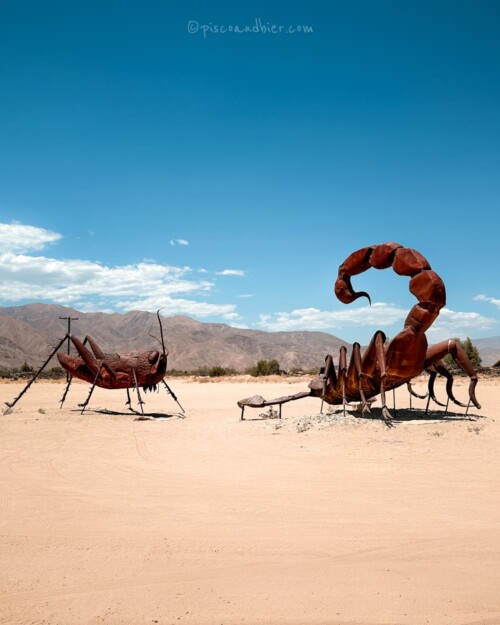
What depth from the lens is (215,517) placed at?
5422mm

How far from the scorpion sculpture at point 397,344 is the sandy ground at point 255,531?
1.68 metres

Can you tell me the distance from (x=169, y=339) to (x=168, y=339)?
522 mm

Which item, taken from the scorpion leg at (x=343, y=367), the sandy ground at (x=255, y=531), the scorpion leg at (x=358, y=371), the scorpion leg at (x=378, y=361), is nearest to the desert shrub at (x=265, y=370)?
the scorpion leg at (x=343, y=367)

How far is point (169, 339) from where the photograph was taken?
109m

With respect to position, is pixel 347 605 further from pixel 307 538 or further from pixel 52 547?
pixel 52 547

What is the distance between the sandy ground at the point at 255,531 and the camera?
11.4 ft

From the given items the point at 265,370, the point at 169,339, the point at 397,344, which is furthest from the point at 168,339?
the point at 397,344

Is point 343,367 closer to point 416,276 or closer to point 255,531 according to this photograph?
point 416,276

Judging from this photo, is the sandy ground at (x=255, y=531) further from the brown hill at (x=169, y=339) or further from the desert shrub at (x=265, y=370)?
the brown hill at (x=169, y=339)

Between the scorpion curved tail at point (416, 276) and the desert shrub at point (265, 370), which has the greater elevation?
the scorpion curved tail at point (416, 276)

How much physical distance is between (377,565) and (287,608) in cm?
103

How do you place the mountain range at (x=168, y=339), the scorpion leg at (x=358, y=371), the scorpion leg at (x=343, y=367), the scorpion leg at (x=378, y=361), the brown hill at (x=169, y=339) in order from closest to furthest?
1. the scorpion leg at (x=378, y=361)
2. the scorpion leg at (x=358, y=371)
3. the scorpion leg at (x=343, y=367)
4. the mountain range at (x=168, y=339)
5. the brown hill at (x=169, y=339)

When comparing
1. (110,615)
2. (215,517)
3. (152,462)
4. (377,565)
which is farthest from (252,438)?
(110,615)

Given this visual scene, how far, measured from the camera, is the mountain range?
90.1 metres
